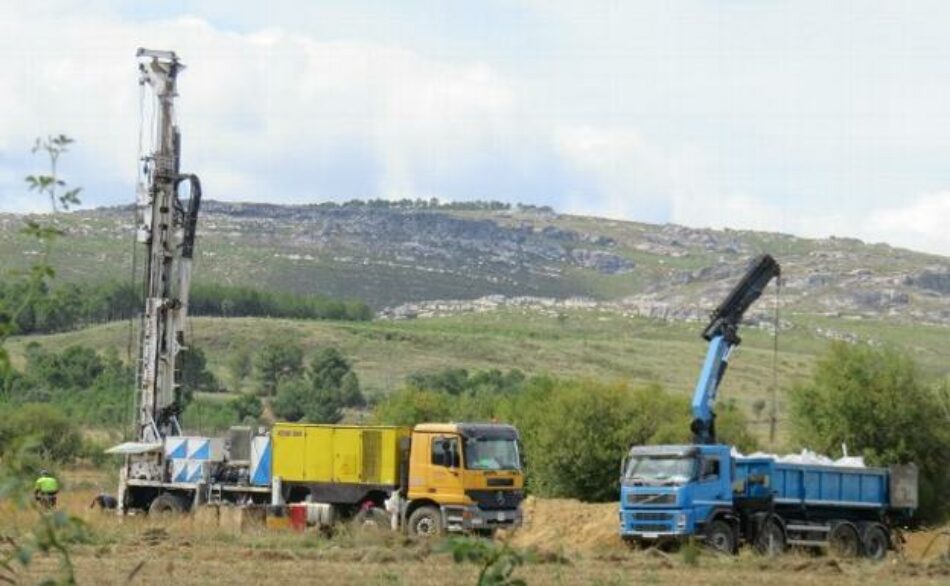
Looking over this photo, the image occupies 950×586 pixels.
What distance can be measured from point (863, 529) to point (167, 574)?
1897 centimetres

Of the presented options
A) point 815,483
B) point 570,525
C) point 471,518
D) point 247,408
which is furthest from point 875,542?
point 247,408

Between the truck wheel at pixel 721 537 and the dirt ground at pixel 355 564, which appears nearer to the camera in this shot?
the dirt ground at pixel 355 564

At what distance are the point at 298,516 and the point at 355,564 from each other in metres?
10.3

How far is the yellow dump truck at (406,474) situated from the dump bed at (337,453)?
0.02 meters

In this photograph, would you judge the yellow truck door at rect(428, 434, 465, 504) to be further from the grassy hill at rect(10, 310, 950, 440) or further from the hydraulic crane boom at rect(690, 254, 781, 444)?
Answer: the grassy hill at rect(10, 310, 950, 440)

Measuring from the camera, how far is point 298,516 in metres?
37.0

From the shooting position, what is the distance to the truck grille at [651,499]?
34.4 m

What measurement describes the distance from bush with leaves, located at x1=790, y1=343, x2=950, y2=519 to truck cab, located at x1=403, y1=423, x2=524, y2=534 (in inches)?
748

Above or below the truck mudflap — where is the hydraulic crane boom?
above

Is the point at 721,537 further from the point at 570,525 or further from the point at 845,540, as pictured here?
the point at 570,525

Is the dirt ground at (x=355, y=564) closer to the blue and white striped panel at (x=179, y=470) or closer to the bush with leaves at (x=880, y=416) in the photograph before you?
the blue and white striped panel at (x=179, y=470)

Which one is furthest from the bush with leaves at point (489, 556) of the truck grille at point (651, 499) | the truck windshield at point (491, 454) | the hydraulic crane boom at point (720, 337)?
the hydraulic crane boom at point (720, 337)

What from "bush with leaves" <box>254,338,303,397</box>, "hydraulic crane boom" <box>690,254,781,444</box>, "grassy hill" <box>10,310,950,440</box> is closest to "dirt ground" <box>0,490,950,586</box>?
"hydraulic crane boom" <box>690,254,781,444</box>

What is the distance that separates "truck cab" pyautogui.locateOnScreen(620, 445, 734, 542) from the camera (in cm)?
3428
